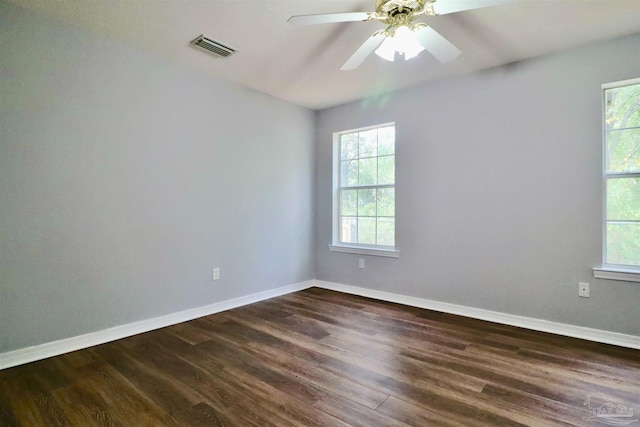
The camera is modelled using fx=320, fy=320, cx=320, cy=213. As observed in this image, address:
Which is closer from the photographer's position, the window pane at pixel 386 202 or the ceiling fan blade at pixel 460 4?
the ceiling fan blade at pixel 460 4

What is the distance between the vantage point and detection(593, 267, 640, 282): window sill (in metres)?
2.45

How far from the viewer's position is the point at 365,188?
414 centimetres

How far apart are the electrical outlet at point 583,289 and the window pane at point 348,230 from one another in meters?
2.33

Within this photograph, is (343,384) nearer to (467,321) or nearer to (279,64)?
(467,321)

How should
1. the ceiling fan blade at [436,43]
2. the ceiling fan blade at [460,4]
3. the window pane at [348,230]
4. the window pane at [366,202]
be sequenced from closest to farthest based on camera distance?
the ceiling fan blade at [460,4]
the ceiling fan blade at [436,43]
the window pane at [366,202]
the window pane at [348,230]

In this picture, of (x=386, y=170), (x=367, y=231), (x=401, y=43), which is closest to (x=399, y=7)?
(x=401, y=43)

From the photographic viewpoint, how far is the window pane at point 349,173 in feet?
14.1

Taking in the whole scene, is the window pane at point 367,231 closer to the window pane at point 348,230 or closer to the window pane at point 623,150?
the window pane at point 348,230

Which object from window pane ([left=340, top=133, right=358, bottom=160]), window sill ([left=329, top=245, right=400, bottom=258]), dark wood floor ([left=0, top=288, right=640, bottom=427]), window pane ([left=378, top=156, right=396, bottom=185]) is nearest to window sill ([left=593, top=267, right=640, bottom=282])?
dark wood floor ([left=0, top=288, right=640, bottom=427])

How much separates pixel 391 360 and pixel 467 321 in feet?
4.01

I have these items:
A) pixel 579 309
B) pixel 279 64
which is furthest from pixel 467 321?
pixel 279 64

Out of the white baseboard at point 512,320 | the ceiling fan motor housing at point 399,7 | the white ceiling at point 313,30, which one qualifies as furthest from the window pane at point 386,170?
the ceiling fan motor housing at point 399,7

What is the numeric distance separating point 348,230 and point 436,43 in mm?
2721

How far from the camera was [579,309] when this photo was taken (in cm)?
268
